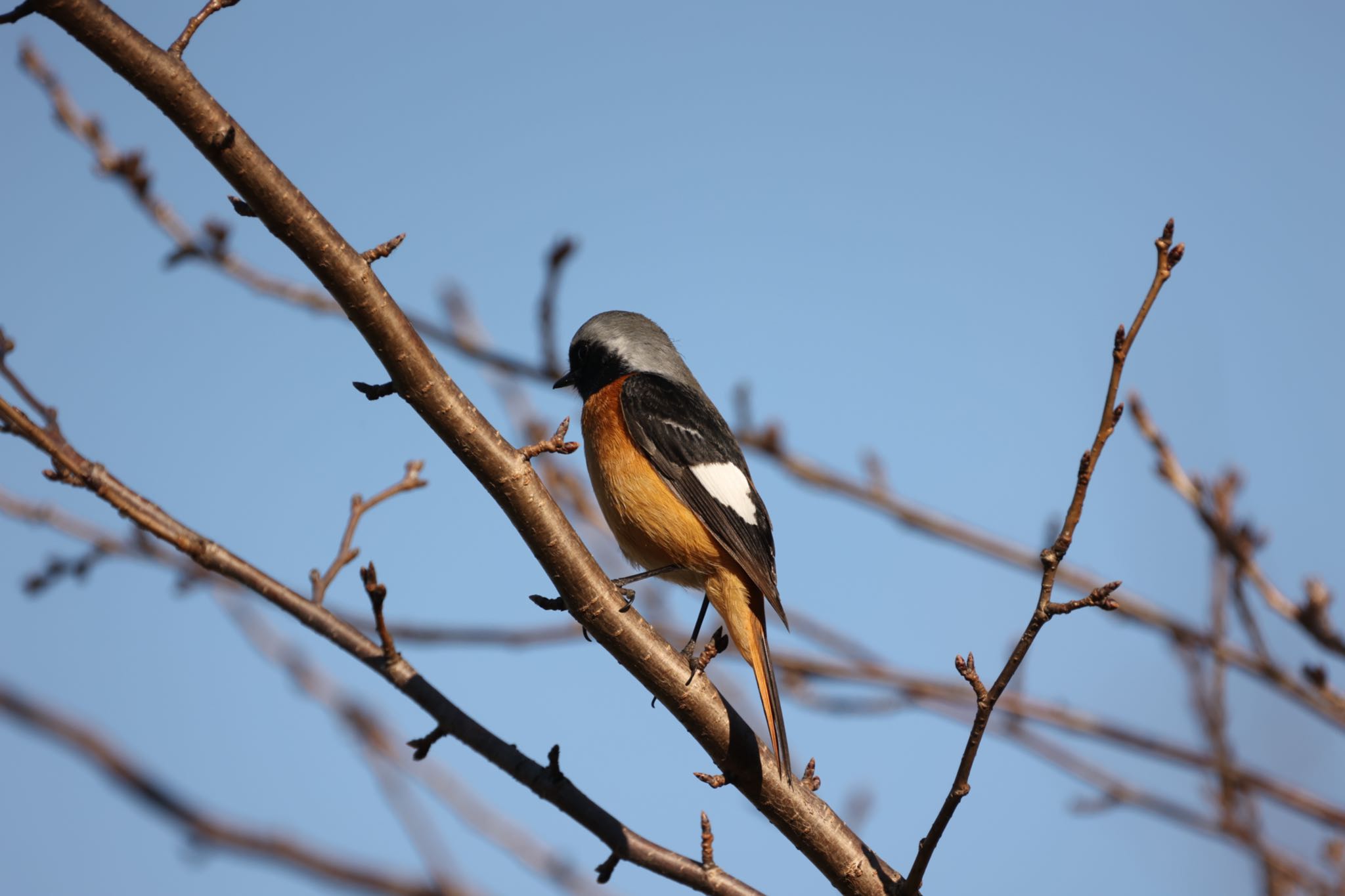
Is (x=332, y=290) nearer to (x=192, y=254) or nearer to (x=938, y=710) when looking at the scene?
(x=192, y=254)

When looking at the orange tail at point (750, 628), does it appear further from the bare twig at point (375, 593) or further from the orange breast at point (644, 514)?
the bare twig at point (375, 593)

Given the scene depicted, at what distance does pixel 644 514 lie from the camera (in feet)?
14.9

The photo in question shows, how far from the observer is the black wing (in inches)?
175

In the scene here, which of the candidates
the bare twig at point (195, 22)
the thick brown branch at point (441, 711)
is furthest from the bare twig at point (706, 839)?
the bare twig at point (195, 22)

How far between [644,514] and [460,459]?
1.65m

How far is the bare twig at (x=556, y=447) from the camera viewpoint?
10.0 feet

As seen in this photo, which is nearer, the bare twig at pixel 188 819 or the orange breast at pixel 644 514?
the bare twig at pixel 188 819

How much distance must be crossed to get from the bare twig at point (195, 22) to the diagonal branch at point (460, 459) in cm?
Answer: 6

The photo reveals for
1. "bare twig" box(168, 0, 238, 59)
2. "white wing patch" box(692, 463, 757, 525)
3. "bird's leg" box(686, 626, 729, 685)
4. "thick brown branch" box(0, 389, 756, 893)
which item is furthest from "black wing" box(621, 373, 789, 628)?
"bare twig" box(168, 0, 238, 59)

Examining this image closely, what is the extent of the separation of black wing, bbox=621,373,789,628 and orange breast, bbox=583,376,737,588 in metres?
0.05

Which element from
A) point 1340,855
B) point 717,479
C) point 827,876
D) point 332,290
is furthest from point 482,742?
point 1340,855

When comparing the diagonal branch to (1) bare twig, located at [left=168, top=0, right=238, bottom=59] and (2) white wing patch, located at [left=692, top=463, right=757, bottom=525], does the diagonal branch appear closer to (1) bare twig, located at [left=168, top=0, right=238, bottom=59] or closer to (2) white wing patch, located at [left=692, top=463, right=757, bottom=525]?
(1) bare twig, located at [left=168, top=0, right=238, bottom=59]

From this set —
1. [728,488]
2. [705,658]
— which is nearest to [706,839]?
[705,658]

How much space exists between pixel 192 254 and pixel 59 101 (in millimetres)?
1011
